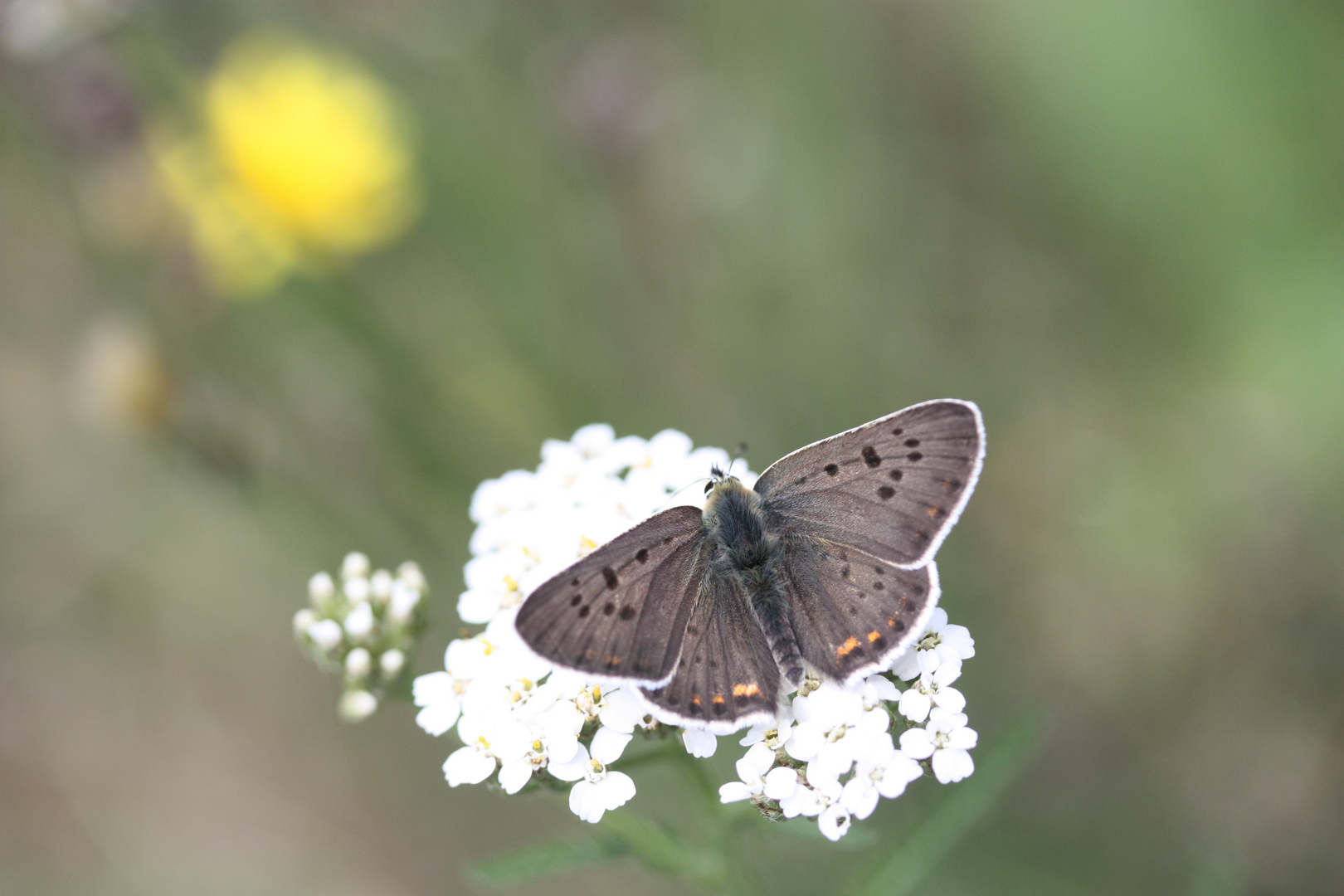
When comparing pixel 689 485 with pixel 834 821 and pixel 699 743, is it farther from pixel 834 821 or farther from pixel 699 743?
pixel 834 821

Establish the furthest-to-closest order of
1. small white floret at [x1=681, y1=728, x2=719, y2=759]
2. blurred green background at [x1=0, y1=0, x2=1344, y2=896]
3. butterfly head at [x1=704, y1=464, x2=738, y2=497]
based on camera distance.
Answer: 1. blurred green background at [x1=0, y1=0, x2=1344, y2=896]
2. butterfly head at [x1=704, y1=464, x2=738, y2=497]
3. small white floret at [x1=681, y1=728, x2=719, y2=759]

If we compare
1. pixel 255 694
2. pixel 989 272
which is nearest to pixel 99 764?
pixel 255 694

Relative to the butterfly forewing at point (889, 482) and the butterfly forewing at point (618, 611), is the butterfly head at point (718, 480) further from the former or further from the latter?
the butterfly forewing at point (618, 611)

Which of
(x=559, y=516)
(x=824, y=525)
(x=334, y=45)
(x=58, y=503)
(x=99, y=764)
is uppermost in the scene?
(x=334, y=45)

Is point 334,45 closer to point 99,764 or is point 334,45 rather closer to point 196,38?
point 196,38

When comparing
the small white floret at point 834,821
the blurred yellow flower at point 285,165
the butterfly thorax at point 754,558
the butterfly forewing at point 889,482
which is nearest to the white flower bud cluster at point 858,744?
the small white floret at point 834,821

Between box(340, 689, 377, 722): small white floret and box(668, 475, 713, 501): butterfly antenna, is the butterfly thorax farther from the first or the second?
box(340, 689, 377, 722): small white floret

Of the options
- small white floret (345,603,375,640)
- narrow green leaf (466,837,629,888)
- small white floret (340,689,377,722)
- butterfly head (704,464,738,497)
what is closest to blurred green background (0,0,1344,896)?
small white floret (345,603,375,640)
